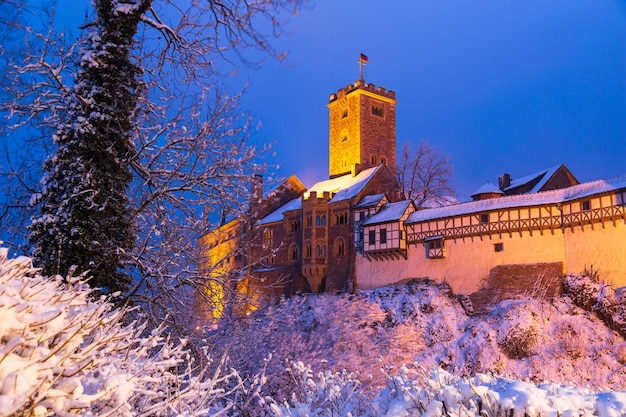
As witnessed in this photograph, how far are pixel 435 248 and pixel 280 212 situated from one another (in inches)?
567

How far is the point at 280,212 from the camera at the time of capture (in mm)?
42844

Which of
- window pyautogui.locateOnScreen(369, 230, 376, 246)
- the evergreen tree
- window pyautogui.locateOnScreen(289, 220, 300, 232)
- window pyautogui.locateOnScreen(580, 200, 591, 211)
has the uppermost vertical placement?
window pyautogui.locateOnScreen(289, 220, 300, 232)

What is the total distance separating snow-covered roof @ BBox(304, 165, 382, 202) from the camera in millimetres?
38737

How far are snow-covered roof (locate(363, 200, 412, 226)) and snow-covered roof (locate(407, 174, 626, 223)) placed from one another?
73 centimetres

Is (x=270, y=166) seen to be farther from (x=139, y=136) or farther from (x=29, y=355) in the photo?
(x=29, y=355)

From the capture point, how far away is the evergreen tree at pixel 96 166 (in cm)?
723

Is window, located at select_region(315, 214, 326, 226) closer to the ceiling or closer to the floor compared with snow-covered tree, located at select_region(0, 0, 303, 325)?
closer to the ceiling

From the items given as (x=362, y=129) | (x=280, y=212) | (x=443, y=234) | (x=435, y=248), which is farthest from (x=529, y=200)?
(x=362, y=129)

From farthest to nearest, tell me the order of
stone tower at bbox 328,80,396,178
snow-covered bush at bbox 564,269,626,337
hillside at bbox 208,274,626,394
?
1. stone tower at bbox 328,80,396,178
2. snow-covered bush at bbox 564,269,626,337
3. hillside at bbox 208,274,626,394

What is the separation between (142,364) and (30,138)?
5.17 m

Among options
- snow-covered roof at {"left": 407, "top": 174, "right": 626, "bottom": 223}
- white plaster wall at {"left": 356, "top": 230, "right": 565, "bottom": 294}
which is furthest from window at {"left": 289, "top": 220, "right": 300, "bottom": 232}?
snow-covered roof at {"left": 407, "top": 174, "right": 626, "bottom": 223}

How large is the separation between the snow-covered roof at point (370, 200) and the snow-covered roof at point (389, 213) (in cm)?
59

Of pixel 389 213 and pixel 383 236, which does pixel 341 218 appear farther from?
pixel 383 236

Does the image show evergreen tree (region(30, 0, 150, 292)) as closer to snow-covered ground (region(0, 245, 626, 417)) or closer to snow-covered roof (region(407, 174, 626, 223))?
snow-covered ground (region(0, 245, 626, 417))
